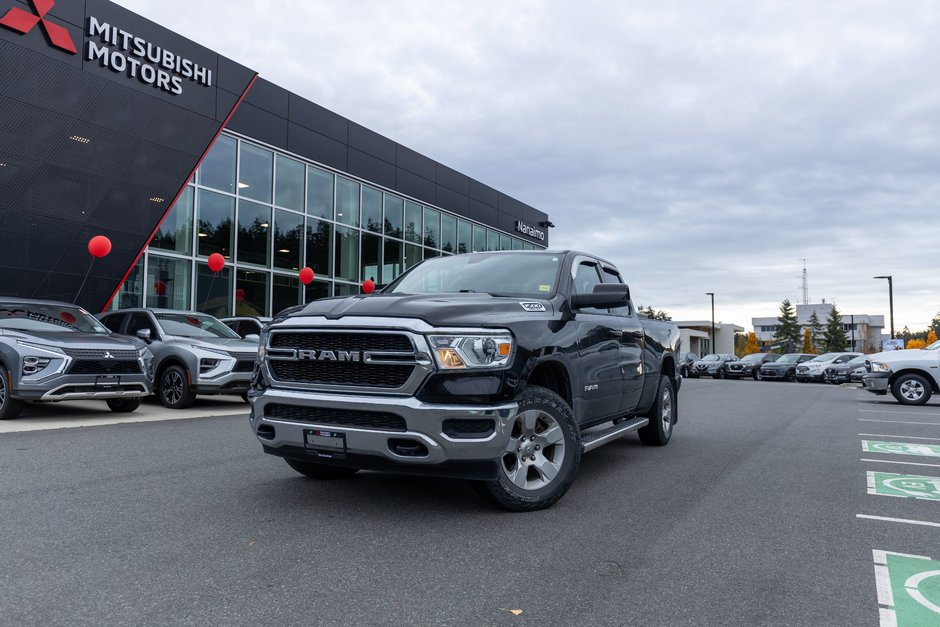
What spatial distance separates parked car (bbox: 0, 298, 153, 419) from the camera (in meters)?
8.89

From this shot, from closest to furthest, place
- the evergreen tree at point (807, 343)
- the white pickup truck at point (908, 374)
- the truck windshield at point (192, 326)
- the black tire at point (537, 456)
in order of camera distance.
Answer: the black tire at point (537, 456), the truck windshield at point (192, 326), the white pickup truck at point (908, 374), the evergreen tree at point (807, 343)

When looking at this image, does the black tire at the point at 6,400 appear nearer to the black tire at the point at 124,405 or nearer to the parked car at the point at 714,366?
the black tire at the point at 124,405

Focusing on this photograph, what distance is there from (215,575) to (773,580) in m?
2.71

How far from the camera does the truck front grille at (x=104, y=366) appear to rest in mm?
9147

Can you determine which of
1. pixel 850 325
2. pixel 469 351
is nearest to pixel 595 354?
pixel 469 351

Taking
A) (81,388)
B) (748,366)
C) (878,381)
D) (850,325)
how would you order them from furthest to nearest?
(850,325), (748,366), (878,381), (81,388)

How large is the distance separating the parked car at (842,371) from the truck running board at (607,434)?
2976 cm

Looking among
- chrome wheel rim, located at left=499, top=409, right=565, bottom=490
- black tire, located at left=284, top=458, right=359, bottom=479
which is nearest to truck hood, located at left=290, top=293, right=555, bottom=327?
chrome wheel rim, located at left=499, top=409, right=565, bottom=490

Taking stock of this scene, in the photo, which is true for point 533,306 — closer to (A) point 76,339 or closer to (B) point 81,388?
(B) point 81,388

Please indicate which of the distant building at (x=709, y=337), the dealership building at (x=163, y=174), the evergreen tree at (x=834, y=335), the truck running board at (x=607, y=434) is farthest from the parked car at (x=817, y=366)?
the evergreen tree at (x=834, y=335)

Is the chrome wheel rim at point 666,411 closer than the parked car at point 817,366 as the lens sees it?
Yes

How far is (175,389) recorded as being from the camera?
11.4 m

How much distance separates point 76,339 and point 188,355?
6.22 feet

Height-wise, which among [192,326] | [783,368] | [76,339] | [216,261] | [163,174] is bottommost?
[783,368]
